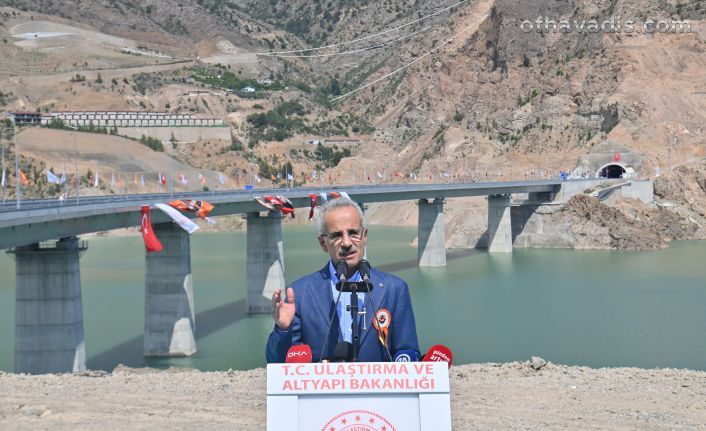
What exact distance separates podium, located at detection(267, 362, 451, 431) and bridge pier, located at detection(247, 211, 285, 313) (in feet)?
158

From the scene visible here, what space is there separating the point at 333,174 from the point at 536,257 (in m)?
68.2

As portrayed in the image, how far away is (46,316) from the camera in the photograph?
33.9 m

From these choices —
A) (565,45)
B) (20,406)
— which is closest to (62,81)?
(565,45)

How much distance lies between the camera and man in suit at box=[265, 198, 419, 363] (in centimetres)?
744

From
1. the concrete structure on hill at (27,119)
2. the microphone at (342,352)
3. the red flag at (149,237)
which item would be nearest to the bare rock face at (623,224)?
the red flag at (149,237)

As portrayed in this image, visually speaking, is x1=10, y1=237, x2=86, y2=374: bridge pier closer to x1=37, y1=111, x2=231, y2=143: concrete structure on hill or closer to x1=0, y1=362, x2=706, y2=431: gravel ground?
x1=0, y1=362, x2=706, y2=431: gravel ground

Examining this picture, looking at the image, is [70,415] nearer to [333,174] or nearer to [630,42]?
[630,42]

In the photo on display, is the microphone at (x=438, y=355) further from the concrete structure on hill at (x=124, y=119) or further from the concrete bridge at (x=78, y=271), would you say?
the concrete structure on hill at (x=124, y=119)

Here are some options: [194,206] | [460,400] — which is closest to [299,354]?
[460,400]

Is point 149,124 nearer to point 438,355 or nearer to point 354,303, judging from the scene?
point 354,303

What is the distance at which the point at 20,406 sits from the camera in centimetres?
2030

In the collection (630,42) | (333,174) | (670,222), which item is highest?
(630,42)

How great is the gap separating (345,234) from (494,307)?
4704 centimetres

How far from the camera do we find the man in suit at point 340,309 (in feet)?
24.4
